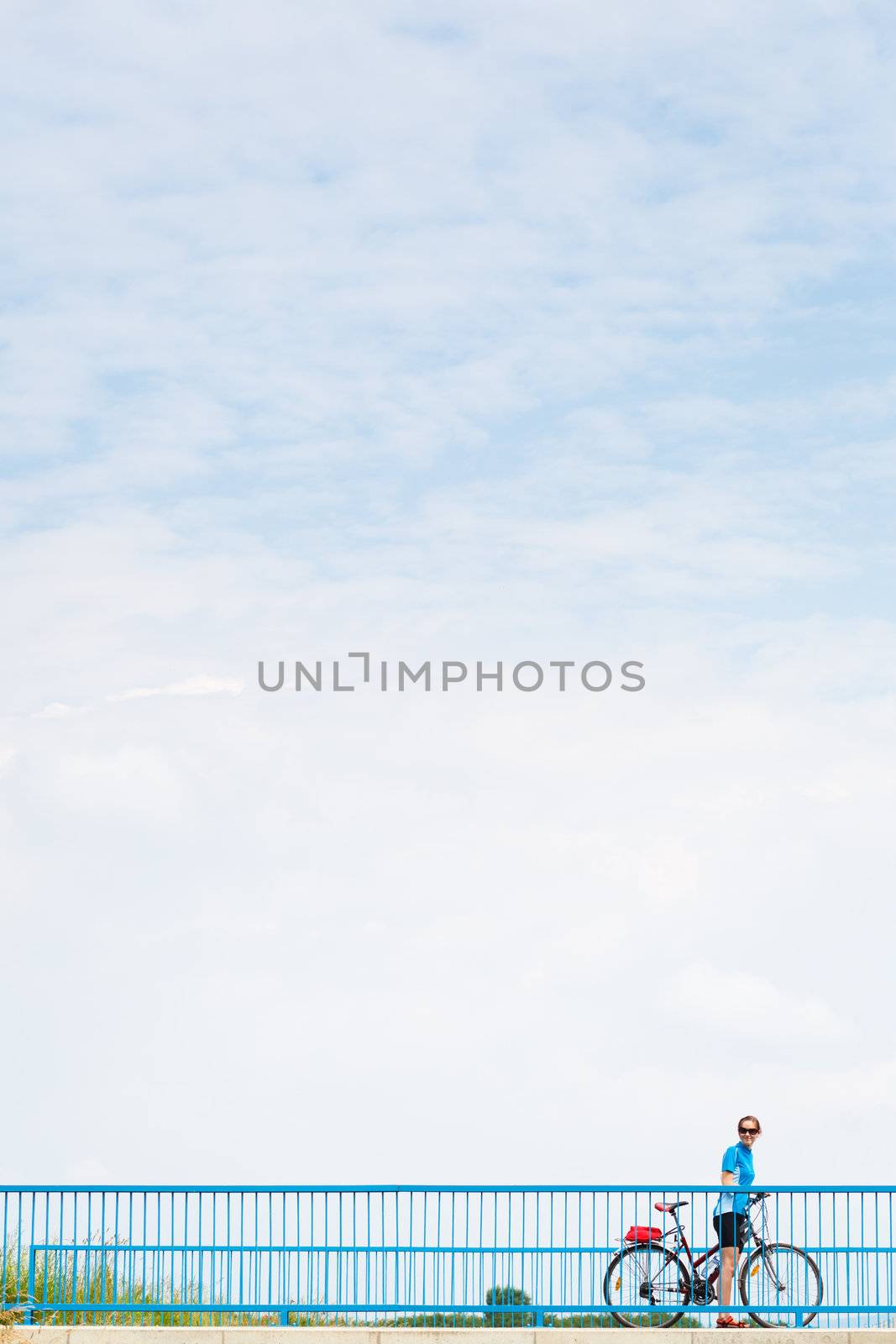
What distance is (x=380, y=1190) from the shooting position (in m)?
17.5

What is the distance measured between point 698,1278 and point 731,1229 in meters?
0.63

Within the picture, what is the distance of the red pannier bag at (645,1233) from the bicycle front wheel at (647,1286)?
0.23 feet

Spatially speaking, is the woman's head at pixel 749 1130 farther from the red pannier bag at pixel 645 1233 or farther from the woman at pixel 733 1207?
the red pannier bag at pixel 645 1233

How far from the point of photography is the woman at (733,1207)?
17.5 m

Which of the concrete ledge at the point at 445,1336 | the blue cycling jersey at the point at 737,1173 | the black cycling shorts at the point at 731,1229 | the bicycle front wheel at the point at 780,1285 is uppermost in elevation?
the blue cycling jersey at the point at 737,1173

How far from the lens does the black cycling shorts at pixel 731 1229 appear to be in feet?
57.6

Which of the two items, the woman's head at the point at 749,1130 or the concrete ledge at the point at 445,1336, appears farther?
the woman's head at the point at 749,1130

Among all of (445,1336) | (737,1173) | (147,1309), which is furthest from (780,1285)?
(147,1309)

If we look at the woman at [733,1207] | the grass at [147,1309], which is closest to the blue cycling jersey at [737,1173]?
the woman at [733,1207]

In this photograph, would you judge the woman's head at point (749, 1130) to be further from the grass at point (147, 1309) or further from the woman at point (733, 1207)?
the grass at point (147, 1309)

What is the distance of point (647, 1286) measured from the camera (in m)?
17.5

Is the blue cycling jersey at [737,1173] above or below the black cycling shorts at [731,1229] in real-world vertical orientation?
above

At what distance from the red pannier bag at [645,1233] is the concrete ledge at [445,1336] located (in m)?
1.06

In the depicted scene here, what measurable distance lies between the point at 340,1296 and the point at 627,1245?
9.34 feet
